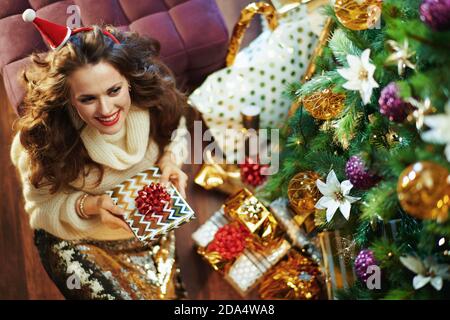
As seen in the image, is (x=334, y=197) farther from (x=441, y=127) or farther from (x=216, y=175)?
(x=216, y=175)

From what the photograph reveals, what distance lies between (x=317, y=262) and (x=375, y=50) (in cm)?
76

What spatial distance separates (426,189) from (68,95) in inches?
29.4

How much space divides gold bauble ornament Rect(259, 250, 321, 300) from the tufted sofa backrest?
618 mm

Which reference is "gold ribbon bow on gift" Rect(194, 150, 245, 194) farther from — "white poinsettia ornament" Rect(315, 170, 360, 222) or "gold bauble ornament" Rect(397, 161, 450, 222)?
"gold bauble ornament" Rect(397, 161, 450, 222)

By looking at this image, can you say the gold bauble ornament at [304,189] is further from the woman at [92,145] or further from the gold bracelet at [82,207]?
the gold bracelet at [82,207]

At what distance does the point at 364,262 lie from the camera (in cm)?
130

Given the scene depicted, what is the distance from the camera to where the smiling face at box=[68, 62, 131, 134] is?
1280 millimetres

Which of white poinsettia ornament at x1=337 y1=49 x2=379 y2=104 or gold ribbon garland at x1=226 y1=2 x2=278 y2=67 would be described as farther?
gold ribbon garland at x1=226 y1=2 x2=278 y2=67

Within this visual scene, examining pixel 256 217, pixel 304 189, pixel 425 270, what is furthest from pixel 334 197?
pixel 256 217

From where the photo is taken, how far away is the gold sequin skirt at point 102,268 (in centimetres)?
165

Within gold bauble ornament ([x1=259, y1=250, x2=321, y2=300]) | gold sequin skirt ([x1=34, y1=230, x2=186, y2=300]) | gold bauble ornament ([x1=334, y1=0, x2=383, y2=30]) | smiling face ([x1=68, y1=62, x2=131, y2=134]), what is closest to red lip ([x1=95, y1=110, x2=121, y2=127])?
smiling face ([x1=68, y1=62, x2=131, y2=134])

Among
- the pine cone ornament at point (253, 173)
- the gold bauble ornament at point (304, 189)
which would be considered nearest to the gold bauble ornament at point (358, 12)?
the gold bauble ornament at point (304, 189)

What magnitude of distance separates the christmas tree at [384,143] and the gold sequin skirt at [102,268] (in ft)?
1.72

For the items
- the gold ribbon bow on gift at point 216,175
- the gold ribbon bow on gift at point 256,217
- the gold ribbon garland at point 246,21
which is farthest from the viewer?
the gold ribbon bow on gift at point 216,175
